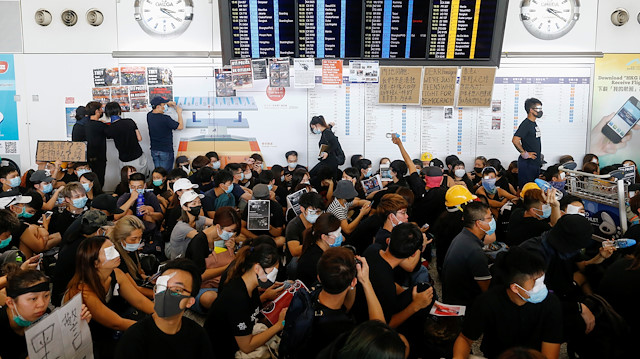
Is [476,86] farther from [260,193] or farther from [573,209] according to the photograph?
[260,193]

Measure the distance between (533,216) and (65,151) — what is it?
6535 mm

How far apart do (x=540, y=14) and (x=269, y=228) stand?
270 inches

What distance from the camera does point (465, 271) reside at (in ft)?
11.4

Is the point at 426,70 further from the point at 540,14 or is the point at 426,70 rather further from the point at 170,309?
the point at 170,309

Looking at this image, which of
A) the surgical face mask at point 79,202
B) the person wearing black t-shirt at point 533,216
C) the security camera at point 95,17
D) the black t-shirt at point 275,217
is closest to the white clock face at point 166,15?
the security camera at point 95,17

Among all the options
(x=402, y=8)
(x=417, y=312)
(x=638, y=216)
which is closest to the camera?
(x=417, y=312)

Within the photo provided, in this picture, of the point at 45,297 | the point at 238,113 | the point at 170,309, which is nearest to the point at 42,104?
the point at 238,113

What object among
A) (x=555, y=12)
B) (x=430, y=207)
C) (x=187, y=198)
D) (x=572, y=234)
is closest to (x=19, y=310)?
(x=187, y=198)

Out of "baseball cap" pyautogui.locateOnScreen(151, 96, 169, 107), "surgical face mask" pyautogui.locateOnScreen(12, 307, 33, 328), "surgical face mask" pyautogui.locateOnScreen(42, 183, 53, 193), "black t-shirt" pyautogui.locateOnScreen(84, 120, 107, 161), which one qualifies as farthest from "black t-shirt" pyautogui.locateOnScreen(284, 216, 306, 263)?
"black t-shirt" pyautogui.locateOnScreen(84, 120, 107, 161)

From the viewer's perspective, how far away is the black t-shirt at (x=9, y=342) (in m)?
2.59

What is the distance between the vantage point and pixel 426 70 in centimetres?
880

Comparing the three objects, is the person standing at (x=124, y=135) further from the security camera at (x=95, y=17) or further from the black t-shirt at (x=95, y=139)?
the security camera at (x=95, y=17)

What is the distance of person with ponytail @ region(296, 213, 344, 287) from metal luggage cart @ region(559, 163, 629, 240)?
2285 millimetres

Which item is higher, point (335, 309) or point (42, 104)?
point (42, 104)
